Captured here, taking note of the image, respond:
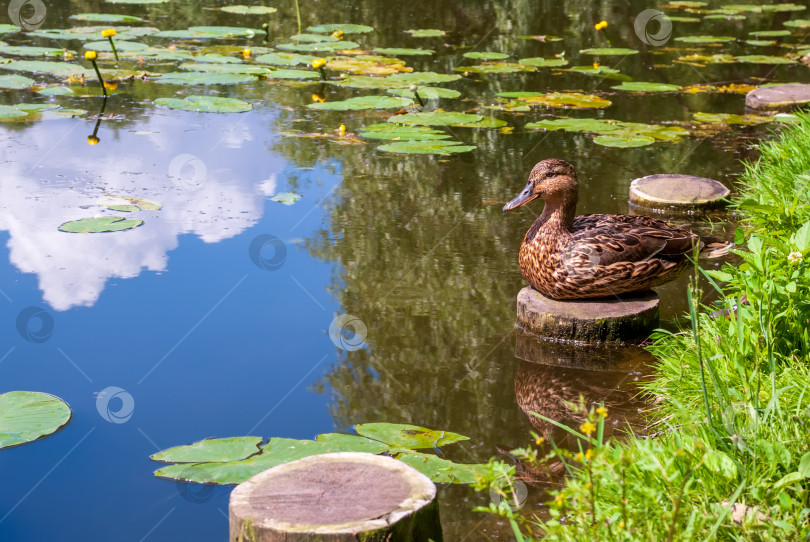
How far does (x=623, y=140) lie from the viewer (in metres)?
7.38

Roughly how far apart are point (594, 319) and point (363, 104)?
456cm

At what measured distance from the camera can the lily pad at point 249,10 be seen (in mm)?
13453

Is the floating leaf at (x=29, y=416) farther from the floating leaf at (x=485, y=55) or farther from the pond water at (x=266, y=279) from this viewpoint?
the floating leaf at (x=485, y=55)

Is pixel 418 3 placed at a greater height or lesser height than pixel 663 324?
greater

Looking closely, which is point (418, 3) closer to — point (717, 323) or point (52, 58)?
point (52, 58)

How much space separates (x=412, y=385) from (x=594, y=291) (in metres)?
1.08

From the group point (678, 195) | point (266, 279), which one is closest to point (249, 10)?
point (678, 195)

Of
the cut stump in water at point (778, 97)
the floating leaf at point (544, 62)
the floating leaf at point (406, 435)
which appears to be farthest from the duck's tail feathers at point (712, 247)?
the floating leaf at point (544, 62)

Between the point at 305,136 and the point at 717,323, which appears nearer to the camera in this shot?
the point at 717,323

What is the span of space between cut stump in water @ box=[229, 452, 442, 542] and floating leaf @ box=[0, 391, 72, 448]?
4.06ft

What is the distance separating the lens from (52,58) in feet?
33.6

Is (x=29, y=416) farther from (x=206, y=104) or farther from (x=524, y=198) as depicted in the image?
(x=206, y=104)

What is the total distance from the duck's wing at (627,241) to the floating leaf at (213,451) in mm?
1917

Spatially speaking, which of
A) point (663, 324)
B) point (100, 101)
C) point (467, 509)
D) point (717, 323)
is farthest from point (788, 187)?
point (100, 101)
